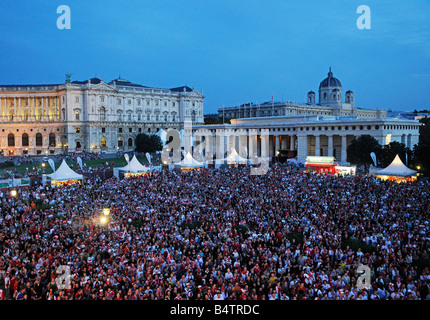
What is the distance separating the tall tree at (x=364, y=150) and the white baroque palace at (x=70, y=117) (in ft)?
181

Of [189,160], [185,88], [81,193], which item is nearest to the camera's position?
[81,193]

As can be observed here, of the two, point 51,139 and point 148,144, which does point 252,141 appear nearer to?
point 148,144

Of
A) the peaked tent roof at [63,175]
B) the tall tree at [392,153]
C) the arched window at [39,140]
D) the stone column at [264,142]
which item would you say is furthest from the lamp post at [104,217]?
the arched window at [39,140]

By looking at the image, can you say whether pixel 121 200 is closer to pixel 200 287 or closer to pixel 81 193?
pixel 81 193

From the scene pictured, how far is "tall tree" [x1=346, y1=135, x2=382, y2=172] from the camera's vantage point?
46.0 metres

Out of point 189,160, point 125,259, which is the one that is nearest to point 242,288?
point 125,259

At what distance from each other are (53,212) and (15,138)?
72.5 m

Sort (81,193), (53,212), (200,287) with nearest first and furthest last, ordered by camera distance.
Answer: (200,287), (53,212), (81,193)

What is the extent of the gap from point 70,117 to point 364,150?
62229 mm

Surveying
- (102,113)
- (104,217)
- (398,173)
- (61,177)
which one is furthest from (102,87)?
(104,217)

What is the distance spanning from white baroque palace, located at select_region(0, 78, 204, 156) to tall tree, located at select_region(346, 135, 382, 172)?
5520 cm

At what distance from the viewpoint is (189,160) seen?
4275 centimetres

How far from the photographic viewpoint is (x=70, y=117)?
262 feet
